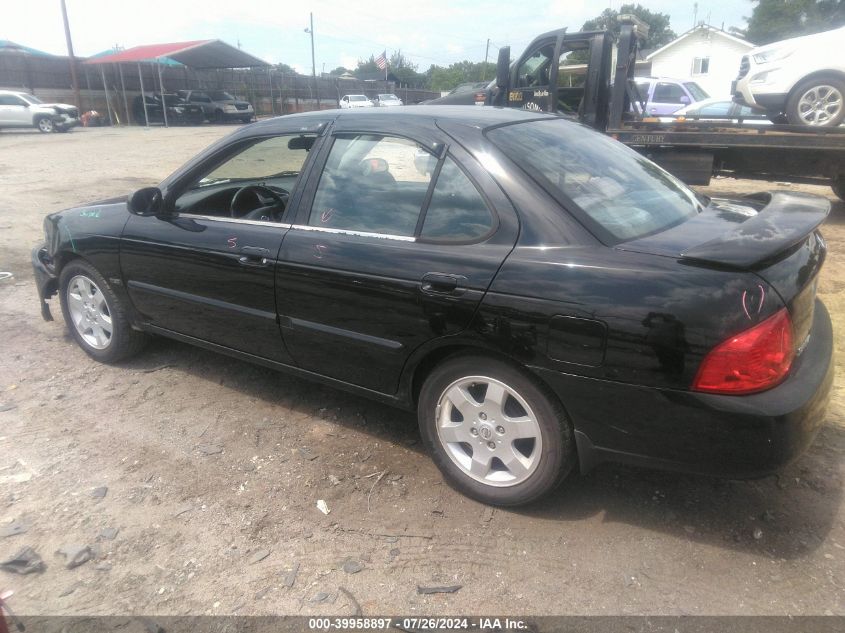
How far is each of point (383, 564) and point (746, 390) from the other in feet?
4.90

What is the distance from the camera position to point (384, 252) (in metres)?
2.83

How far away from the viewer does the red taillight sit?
7.07 ft

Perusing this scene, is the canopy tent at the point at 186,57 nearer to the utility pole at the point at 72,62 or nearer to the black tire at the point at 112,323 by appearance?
the utility pole at the point at 72,62

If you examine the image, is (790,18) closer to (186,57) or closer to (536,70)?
(186,57)

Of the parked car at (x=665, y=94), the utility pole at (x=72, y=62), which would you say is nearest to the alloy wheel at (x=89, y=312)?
the parked car at (x=665, y=94)

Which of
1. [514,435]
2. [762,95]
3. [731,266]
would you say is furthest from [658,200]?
[762,95]

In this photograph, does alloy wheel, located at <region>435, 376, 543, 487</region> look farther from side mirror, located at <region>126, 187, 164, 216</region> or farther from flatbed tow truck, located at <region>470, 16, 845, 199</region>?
flatbed tow truck, located at <region>470, 16, 845, 199</region>

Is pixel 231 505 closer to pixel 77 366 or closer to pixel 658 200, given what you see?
pixel 77 366

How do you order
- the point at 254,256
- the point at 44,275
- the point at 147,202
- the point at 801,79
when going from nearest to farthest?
the point at 254,256
the point at 147,202
the point at 44,275
the point at 801,79

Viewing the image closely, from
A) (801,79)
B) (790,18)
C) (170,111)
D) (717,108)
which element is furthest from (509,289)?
(790,18)

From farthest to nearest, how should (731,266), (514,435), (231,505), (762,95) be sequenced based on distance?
(762,95) → (231,505) → (514,435) → (731,266)

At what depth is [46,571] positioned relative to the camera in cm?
251

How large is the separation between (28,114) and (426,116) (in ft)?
94.0

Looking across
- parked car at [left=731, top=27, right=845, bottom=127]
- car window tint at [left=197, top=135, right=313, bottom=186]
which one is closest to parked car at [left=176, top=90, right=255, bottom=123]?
parked car at [left=731, top=27, right=845, bottom=127]
